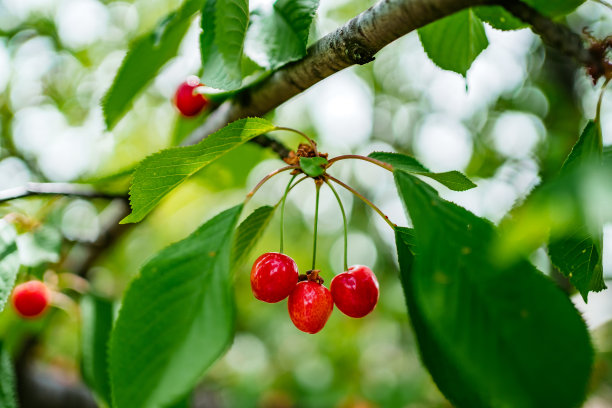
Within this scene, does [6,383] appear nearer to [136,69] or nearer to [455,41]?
[136,69]

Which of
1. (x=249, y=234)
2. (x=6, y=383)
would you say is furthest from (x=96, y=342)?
(x=249, y=234)

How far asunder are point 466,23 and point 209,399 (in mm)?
3383

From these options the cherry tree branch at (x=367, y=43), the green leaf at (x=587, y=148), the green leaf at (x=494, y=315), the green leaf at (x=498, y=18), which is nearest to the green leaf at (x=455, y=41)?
the green leaf at (x=498, y=18)

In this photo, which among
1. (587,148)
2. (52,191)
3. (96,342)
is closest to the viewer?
(587,148)

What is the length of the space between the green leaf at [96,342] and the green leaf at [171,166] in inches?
37.1

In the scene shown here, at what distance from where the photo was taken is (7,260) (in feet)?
4.17

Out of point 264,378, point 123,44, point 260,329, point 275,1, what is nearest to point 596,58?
point 275,1

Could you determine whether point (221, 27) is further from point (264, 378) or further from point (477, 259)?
point (264, 378)

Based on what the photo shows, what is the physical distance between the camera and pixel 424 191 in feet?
2.63

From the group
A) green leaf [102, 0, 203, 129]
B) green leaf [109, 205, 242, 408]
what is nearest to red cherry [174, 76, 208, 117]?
green leaf [102, 0, 203, 129]

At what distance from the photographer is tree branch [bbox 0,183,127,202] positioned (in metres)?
1.57

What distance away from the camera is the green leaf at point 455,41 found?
133 cm

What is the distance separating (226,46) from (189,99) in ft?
2.88

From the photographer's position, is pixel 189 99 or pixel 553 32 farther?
pixel 189 99
